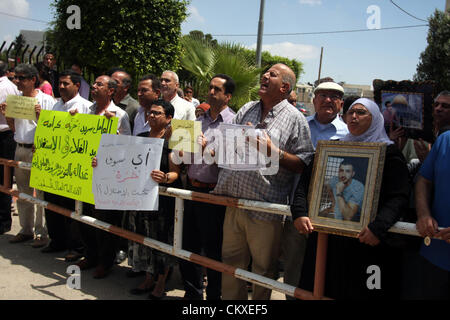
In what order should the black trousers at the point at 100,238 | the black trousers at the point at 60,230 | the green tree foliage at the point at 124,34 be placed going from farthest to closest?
the green tree foliage at the point at 124,34 → the black trousers at the point at 60,230 → the black trousers at the point at 100,238

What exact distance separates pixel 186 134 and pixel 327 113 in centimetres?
129

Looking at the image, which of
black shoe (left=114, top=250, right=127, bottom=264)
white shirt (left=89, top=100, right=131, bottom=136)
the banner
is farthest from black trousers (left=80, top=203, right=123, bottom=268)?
white shirt (left=89, top=100, right=131, bottom=136)

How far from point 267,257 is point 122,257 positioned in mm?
2381

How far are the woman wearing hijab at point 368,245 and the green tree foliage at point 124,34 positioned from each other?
26.9 ft

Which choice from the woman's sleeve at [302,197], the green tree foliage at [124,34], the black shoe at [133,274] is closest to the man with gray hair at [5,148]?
the black shoe at [133,274]

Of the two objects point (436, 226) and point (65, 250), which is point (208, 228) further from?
point (65, 250)

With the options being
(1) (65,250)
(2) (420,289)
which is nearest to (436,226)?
(2) (420,289)

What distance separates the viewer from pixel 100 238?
430 cm

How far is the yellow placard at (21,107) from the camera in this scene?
4.69 metres

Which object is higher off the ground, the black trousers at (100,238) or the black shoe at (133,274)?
the black trousers at (100,238)

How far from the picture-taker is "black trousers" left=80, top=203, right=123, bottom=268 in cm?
425

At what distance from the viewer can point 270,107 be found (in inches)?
128

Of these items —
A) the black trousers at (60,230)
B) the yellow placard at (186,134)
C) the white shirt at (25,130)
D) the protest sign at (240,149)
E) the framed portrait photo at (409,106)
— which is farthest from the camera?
the white shirt at (25,130)

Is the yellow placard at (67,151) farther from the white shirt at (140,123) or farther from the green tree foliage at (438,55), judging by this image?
the green tree foliage at (438,55)
